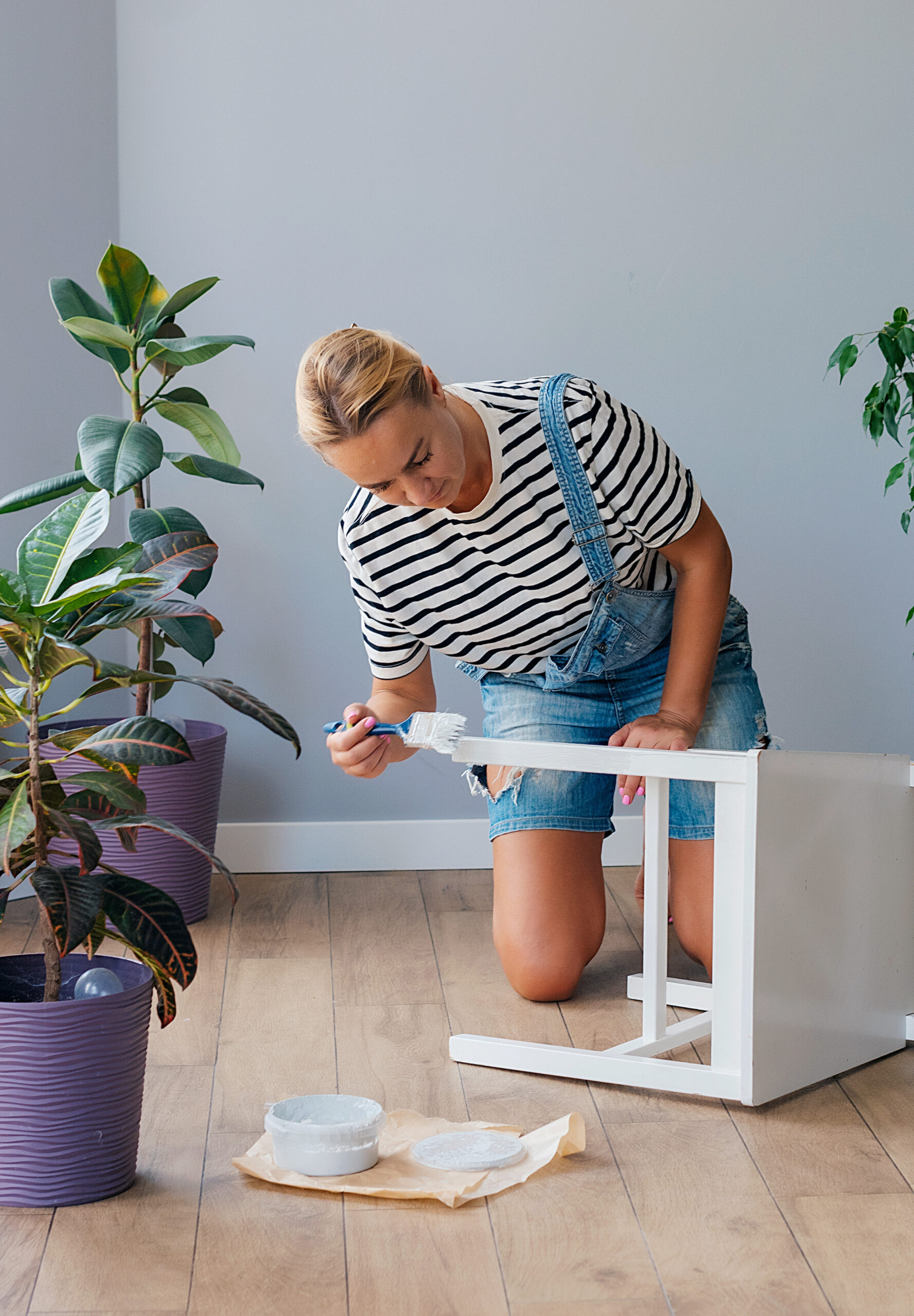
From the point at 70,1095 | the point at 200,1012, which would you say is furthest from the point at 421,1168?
the point at 200,1012

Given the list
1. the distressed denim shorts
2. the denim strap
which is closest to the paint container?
the distressed denim shorts

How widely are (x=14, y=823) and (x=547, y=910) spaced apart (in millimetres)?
884

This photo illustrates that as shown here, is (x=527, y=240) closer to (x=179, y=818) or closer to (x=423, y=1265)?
(x=179, y=818)

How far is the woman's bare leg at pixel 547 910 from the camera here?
5.78ft

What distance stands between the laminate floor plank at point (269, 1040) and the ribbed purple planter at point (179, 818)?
224 mm

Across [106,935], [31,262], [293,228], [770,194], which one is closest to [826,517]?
[770,194]

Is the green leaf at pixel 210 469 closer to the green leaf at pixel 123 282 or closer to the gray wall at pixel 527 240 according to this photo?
the green leaf at pixel 123 282

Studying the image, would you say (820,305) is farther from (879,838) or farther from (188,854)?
(188,854)

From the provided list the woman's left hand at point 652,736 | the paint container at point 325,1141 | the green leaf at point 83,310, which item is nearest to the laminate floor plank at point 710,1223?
the paint container at point 325,1141

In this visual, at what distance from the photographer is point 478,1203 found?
121 centimetres

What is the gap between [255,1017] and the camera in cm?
171

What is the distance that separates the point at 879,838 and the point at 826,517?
1.07 meters

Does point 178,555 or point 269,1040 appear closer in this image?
point 178,555

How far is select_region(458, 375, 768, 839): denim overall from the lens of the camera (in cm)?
173
